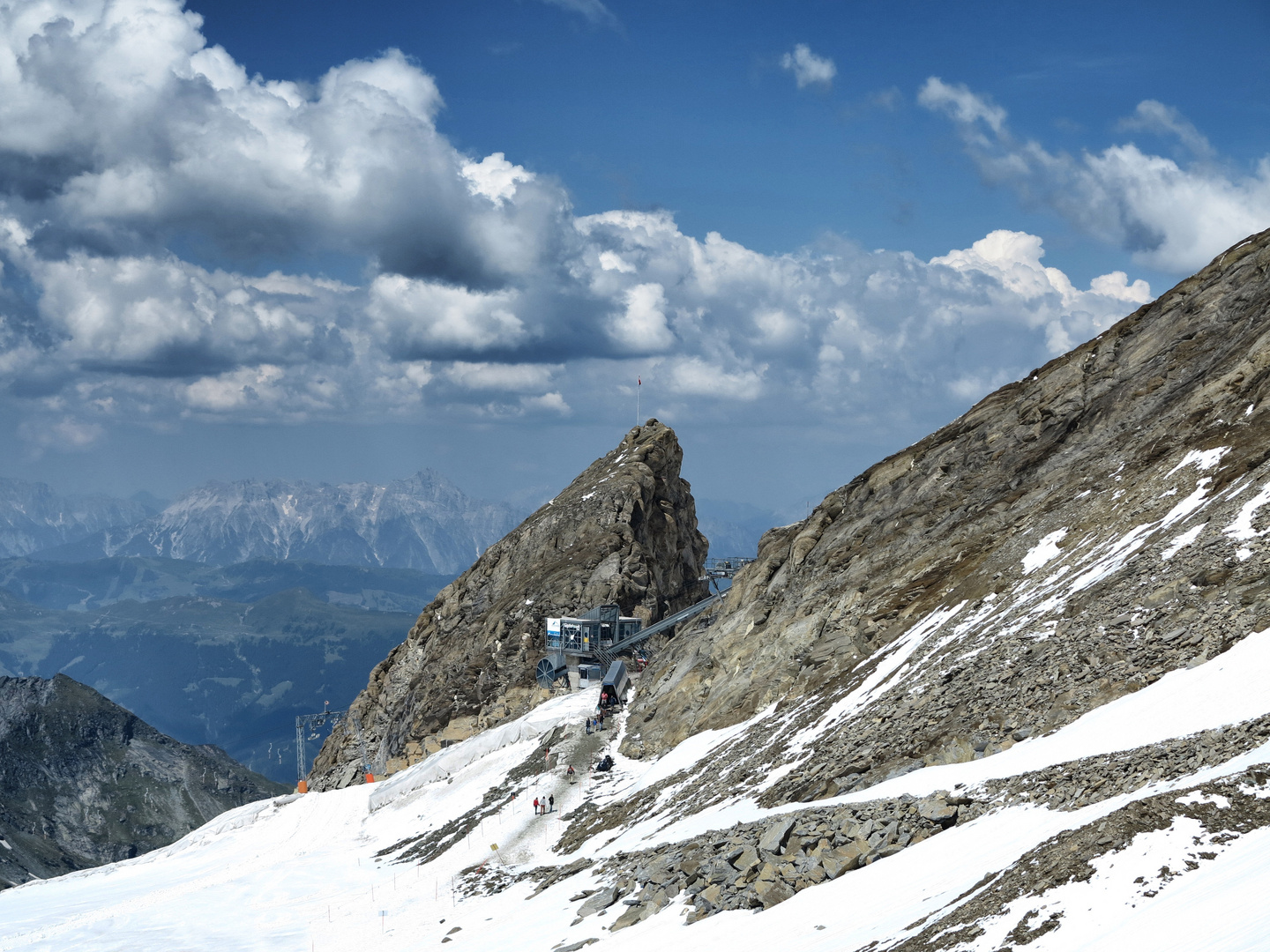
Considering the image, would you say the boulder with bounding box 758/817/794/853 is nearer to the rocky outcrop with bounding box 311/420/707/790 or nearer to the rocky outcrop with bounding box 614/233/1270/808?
the rocky outcrop with bounding box 614/233/1270/808

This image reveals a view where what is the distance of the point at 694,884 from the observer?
2677cm

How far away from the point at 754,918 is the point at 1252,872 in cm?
1157

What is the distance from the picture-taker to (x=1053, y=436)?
5375 centimetres

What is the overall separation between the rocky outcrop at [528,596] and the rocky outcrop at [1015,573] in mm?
24427

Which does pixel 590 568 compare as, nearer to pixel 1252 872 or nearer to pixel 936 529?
pixel 936 529

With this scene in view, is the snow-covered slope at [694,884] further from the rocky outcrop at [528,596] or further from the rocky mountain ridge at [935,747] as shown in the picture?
the rocky outcrop at [528,596]

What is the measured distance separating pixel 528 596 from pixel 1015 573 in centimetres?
6471

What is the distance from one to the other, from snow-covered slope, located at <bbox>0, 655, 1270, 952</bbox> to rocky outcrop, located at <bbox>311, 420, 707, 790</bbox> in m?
17.2

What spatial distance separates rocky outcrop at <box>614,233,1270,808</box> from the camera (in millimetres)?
27297

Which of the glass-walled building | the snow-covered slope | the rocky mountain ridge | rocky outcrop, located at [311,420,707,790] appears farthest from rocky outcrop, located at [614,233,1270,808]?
rocky outcrop, located at [311,420,707,790]

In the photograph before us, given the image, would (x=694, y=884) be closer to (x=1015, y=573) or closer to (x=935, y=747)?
(x=935, y=747)

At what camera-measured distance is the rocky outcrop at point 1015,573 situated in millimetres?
27297

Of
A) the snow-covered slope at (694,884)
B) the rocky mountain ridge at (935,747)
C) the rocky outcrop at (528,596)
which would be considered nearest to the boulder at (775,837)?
the rocky mountain ridge at (935,747)

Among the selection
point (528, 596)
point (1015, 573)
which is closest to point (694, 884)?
point (1015, 573)
